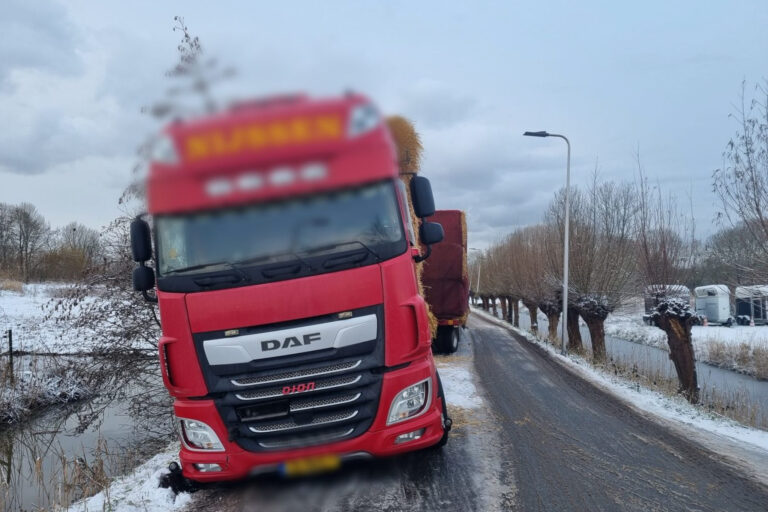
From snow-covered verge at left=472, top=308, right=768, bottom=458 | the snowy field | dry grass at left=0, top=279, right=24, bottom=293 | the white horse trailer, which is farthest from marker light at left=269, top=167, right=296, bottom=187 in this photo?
the white horse trailer

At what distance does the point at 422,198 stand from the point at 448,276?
835 cm

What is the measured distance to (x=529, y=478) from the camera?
435 cm

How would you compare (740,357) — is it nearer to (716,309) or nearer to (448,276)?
(448,276)

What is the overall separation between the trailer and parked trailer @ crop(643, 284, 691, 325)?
4.44 metres

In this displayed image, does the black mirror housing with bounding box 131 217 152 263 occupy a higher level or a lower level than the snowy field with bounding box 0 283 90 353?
higher

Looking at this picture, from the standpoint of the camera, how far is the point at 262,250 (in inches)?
149

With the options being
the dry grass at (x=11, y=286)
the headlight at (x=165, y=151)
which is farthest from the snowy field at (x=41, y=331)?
the headlight at (x=165, y=151)

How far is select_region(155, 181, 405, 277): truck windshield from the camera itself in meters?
3.74

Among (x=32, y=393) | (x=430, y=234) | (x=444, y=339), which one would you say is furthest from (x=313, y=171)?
(x=32, y=393)

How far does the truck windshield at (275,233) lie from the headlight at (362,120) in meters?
0.43

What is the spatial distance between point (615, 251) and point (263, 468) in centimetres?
1462

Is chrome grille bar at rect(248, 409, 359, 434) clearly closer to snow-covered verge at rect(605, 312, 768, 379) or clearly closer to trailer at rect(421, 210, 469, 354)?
trailer at rect(421, 210, 469, 354)

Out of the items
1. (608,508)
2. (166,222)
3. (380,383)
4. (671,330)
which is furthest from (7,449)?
(671,330)

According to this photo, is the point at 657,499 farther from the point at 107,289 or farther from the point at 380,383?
the point at 107,289
